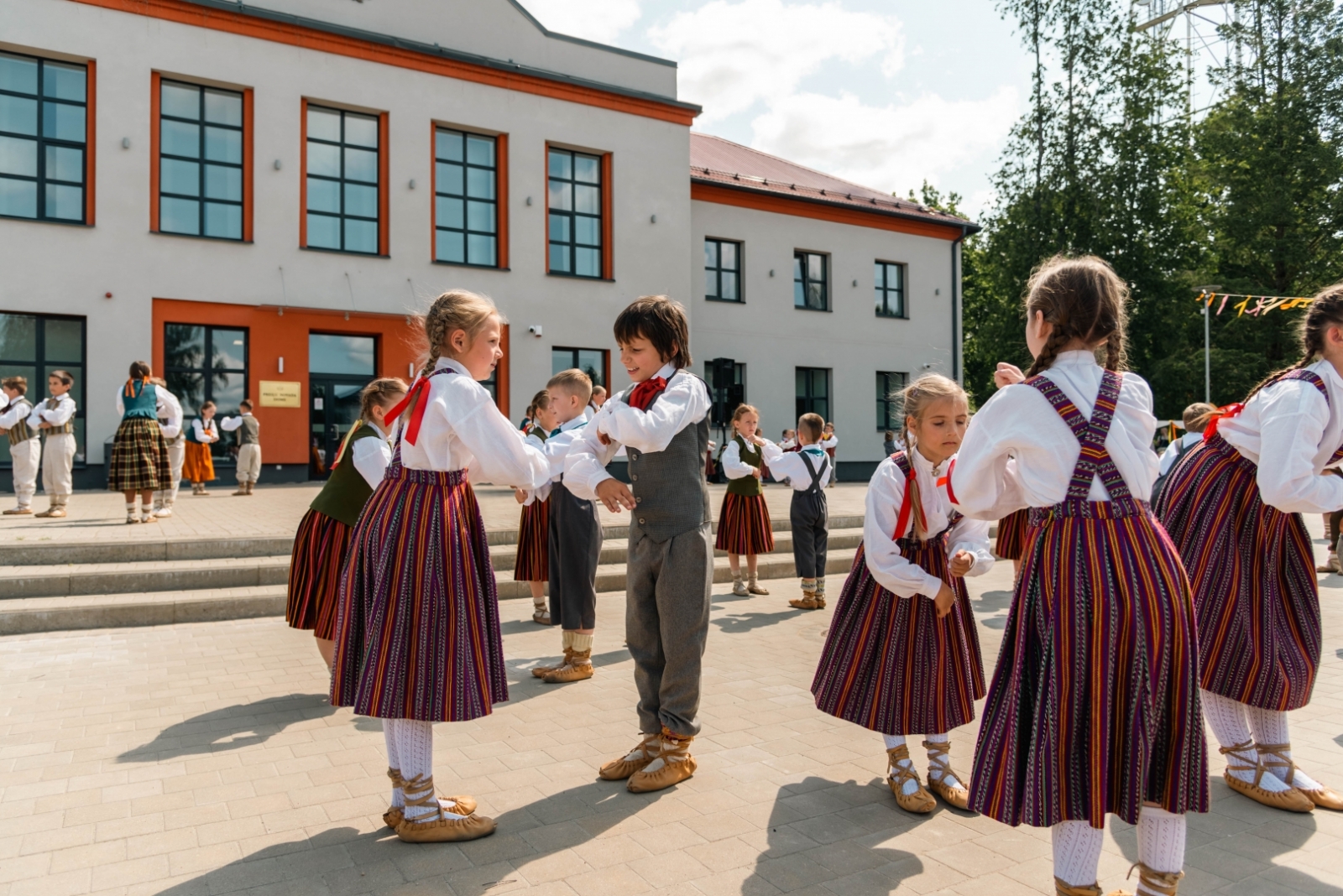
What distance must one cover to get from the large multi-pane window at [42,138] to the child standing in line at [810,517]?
1483 cm

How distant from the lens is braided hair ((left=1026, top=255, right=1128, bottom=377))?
246 centimetres

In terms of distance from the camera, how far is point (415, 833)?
3170 millimetres

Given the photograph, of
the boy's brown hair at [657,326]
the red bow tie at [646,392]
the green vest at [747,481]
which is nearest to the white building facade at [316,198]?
the green vest at [747,481]

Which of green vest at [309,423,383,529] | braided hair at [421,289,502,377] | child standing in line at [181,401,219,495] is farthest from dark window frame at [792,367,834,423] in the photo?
braided hair at [421,289,502,377]

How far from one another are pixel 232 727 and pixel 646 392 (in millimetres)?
2907

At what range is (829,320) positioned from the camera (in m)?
26.3

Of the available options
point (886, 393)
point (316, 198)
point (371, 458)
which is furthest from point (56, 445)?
point (886, 393)

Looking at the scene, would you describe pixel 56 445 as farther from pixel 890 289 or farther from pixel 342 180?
pixel 890 289

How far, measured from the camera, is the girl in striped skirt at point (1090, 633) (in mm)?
2322

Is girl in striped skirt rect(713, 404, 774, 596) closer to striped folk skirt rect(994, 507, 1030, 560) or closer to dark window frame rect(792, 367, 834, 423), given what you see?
striped folk skirt rect(994, 507, 1030, 560)

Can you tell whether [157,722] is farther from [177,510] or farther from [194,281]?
[194,281]

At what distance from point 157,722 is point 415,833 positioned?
2.35 meters

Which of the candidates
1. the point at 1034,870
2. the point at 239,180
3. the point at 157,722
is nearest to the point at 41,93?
the point at 239,180

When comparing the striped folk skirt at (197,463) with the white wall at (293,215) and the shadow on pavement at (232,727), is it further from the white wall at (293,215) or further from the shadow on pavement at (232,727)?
A: the shadow on pavement at (232,727)
